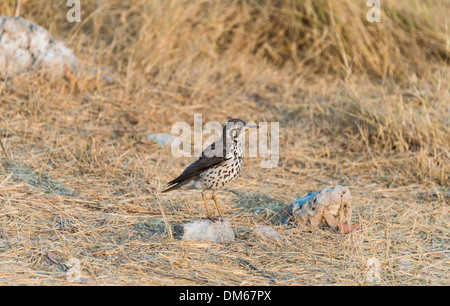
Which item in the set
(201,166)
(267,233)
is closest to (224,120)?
(201,166)

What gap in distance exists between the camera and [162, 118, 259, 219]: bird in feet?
14.1

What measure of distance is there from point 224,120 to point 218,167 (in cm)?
233

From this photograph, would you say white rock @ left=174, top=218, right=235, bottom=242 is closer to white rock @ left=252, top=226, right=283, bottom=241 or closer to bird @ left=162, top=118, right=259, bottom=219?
white rock @ left=252, top=226, right=283, bottom=241

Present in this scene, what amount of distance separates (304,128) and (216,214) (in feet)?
7.94

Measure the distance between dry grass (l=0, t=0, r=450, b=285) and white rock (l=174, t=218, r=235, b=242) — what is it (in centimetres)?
8

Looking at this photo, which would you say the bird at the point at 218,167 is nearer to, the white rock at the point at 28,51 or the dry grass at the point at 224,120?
the dry grass at the point at 224,120

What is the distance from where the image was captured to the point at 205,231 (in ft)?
12.6

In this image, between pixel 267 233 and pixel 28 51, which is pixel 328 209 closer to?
pixel 267 233

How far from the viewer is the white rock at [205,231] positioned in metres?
3.83

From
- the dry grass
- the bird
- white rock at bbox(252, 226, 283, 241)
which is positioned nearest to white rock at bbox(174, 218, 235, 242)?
the dry grass

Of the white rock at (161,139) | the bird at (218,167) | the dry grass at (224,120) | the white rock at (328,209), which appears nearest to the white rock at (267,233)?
the dry grass at (224,120)

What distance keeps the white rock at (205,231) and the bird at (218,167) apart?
0.42 m
